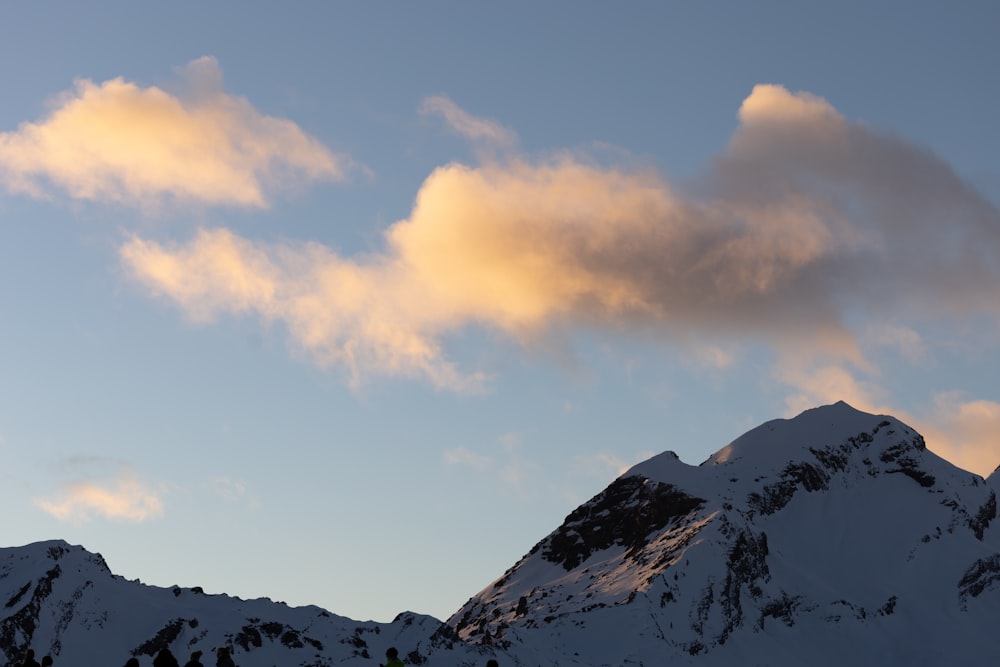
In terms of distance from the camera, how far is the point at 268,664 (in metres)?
130

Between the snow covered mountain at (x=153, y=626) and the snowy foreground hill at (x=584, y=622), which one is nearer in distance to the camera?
the snow covered mountain at (x=153, y=626)

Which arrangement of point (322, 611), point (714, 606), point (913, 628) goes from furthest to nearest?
point (913, 628), point (714, 606), point (322, 611)

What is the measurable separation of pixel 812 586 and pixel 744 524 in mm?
14543

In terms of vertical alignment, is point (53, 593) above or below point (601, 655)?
above

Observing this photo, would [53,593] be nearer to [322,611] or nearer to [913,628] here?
[322,611]

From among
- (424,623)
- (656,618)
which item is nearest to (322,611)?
(424,623)

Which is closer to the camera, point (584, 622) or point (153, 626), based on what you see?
point (153, 626)

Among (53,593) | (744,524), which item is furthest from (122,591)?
(744,524)

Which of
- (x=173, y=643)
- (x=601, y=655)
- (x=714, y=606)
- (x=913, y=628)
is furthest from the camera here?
(x=913, y=628)

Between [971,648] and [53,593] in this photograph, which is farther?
[971,648]

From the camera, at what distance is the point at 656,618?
172000mm

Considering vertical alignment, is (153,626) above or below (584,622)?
above

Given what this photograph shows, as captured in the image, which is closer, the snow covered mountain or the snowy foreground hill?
the snow covered mountain

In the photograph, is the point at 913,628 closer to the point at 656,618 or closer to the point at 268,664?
the point at 656,618
